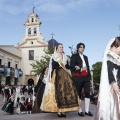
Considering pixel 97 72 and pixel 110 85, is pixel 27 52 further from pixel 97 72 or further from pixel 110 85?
pixel 110 85

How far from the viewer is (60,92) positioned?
6129mm

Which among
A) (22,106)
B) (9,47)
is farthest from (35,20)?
(22,106)

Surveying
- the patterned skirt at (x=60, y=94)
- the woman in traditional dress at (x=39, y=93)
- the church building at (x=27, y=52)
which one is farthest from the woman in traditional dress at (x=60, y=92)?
the church building at (x=27, y=52)

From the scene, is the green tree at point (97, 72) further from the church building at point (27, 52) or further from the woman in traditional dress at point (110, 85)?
the woman in traditional dress at point (110, 85)

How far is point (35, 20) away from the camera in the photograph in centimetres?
4900

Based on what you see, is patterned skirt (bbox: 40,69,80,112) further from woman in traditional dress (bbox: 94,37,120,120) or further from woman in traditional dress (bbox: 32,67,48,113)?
woman in traditional dress (bbox: 94,37,120,120)

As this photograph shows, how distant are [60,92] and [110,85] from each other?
2.28 m

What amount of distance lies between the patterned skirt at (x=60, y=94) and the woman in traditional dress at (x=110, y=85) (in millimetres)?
1976

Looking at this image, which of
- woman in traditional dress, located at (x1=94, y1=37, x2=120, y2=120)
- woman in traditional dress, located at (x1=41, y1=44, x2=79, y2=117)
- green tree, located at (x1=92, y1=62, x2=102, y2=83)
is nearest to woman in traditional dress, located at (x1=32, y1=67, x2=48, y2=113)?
woman in traditional dress, located at (x1=41, y1=44, x2=79, y2=117)

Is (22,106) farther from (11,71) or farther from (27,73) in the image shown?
(27,73)

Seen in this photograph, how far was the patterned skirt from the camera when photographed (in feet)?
19.8

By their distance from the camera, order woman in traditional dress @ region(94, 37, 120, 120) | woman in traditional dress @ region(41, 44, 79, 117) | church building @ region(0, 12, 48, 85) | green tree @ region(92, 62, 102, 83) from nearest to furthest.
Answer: woman in traditional dress @ region(94, 37, 120, 120) < woman in traditional dress @ region(41, 44, 79, 117) < church building @ region(0, 12, 48, 85) < green tree @ region(92, 62, 102, 83)

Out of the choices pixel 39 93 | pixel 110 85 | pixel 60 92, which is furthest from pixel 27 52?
pixel 110 85

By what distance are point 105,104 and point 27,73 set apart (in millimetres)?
46225
